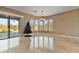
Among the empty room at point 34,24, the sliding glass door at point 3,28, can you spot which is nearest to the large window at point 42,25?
the empty room at point 34,24

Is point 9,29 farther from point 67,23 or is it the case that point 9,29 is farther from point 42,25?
point 42,25

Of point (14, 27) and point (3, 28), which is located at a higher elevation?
point (14, 27)

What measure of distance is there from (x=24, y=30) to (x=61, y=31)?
4729 mm

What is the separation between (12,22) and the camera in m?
13.6

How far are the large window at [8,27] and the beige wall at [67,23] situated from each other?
559 cm

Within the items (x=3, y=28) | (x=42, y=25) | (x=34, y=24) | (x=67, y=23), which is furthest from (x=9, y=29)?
(x=42, y=25)

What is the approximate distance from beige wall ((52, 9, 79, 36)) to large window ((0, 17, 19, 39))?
18.3 ft

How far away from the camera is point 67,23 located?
1516 centimetres

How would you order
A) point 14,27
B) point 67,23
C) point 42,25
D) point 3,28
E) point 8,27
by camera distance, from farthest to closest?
point 42,25, point 67,23, point 14,27, point 8,27, point 3,28

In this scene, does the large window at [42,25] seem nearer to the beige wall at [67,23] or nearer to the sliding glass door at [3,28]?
the beige wall at [67,23]

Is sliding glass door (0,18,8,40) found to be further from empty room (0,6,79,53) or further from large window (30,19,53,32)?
large window (30,19,53,32)

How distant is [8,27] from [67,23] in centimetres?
661

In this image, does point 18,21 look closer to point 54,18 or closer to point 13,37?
point 13,37
